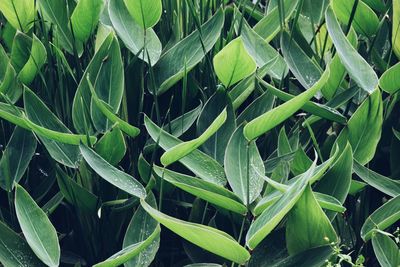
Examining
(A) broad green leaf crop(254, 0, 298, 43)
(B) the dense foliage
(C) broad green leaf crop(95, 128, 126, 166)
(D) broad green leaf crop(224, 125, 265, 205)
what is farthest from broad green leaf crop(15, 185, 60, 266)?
(A) broad green leaf crop(254, 0, 298, 43)

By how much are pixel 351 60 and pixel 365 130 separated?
0.09 metres

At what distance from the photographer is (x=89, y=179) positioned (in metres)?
1.00

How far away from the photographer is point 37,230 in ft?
2.94

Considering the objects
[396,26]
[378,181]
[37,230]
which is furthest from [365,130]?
[37,230]

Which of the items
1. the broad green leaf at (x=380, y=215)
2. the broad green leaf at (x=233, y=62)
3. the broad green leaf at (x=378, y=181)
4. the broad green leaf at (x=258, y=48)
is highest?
the broad green leaf at (x=233, y=62)

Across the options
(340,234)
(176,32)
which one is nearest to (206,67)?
(176,32)

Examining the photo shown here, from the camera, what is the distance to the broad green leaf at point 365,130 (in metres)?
0.97

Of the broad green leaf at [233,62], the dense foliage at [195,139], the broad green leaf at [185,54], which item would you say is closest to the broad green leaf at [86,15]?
the dense foliage at [195,139]

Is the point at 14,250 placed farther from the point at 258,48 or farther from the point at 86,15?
the point at 258,48

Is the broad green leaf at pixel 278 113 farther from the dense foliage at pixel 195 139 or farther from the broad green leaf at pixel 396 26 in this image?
the broad green leaf at pixel 396 26

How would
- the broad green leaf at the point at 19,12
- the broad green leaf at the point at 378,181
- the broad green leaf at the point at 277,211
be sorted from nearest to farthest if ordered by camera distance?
the broad green leaf at the point at 277,211, the broad green leaf at the point at 378,181, the broad green leaf at the point at 19,12

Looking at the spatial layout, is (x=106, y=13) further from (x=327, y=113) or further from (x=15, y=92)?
(x=327, y=113)

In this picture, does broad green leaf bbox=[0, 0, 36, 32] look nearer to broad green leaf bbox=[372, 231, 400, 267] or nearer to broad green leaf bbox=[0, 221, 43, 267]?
broad green leaf bbox=[0, 221, 43, 267]

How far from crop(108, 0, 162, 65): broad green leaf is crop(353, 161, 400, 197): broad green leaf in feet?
1.04
